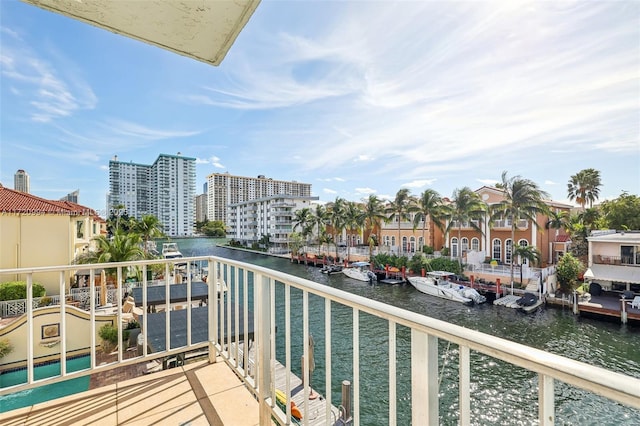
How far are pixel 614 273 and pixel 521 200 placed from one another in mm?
5899

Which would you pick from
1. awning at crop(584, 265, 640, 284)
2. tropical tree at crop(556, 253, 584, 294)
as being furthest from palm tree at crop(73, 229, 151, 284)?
awning at crop(584, 265, 640, 284)

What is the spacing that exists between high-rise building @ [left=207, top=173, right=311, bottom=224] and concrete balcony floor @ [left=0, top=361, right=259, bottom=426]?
3046 inches

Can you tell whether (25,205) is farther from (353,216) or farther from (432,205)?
(432,205)

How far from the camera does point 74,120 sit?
669 inches

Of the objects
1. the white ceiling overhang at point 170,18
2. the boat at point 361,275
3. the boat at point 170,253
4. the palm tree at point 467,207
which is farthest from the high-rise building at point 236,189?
the white ceiling overhang at point 170,18

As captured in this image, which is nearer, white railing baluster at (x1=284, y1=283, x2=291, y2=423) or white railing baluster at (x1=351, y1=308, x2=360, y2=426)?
white railing baluster at (x1=351, y1=308, x2=360, y2=426)

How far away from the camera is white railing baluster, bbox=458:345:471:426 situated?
0.76 metres

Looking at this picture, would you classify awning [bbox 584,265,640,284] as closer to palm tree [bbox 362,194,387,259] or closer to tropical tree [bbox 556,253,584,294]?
tropical tree [bbox 556,253,584,294]

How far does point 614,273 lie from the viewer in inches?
637

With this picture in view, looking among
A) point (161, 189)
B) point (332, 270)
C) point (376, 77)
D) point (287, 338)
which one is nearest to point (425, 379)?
point (287, 338)

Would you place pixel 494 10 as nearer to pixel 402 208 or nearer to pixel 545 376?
pixel 545 376

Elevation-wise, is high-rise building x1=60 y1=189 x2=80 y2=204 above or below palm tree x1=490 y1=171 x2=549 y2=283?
above

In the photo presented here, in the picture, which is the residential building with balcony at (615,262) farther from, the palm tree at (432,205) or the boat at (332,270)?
the boat at (332,270)

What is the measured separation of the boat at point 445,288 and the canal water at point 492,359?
0.54m
